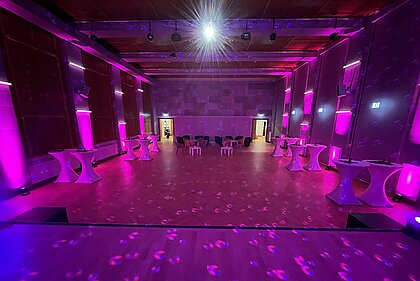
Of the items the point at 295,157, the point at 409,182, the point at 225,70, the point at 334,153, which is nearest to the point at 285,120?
the point at 225,70

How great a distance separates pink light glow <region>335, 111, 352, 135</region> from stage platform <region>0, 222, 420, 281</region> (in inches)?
143

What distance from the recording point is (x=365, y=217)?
2055 mm

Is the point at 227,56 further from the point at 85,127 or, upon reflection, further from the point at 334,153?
the point at 85,127

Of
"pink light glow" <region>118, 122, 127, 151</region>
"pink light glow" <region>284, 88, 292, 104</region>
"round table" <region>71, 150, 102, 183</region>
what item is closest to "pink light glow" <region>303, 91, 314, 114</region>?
"pink light glow" <region>284, 88, 292, 104</region>

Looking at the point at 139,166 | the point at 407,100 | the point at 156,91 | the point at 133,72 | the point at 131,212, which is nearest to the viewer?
the point at 131,212

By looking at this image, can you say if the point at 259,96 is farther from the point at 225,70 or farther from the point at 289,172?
the point at 289,172

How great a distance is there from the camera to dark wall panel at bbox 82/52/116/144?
211 inches

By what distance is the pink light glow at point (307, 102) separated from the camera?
652 cm

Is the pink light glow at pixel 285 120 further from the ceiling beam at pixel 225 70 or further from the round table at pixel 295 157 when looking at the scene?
the round table at pixel 295 157

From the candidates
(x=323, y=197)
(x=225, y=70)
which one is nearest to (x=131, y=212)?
(x=323, y=197)

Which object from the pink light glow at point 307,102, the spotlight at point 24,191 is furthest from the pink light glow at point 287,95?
the spotlight at point 24,191

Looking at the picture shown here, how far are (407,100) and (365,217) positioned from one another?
2.76m

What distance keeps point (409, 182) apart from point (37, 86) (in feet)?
25.7

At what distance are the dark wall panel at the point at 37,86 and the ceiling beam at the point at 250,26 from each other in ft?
3.23
